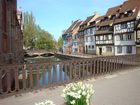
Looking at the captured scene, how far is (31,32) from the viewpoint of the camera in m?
67.9

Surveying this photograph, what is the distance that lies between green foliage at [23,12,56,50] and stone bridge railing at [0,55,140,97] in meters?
55.8

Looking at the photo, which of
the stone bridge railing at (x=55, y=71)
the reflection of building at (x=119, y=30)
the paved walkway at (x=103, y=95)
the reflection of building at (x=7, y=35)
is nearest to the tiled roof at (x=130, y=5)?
→ the reflection of building at (x=119, y=30)

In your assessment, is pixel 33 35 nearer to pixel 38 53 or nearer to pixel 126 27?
pixel 38 53

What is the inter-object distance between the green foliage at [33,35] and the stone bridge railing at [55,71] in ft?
183

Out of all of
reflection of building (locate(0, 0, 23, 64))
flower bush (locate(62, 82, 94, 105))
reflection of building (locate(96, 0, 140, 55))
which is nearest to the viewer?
flower bush (locate(62, 82, 94, 105))

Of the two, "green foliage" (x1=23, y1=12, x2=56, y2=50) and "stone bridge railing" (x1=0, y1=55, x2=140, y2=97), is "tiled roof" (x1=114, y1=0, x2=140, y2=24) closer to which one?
"stone bridge railing" (x1=0, y1=55, x2=140, y2=97)

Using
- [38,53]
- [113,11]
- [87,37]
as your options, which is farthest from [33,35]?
[113,11]

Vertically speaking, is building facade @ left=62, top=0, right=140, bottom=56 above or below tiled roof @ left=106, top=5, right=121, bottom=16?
below

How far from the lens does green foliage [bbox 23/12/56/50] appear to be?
223 feet

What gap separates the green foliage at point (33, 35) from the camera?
2673 inches

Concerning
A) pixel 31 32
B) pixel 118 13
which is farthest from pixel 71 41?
pixel 118 13

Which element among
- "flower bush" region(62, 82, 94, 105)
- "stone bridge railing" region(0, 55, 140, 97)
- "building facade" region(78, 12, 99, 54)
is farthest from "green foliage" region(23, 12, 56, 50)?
"flower bush" region(62, 82, 94, 105)

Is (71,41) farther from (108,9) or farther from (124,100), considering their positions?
(124,100)

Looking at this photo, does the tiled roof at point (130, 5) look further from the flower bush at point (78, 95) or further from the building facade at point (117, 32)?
the flower bush at point (78, 95)
